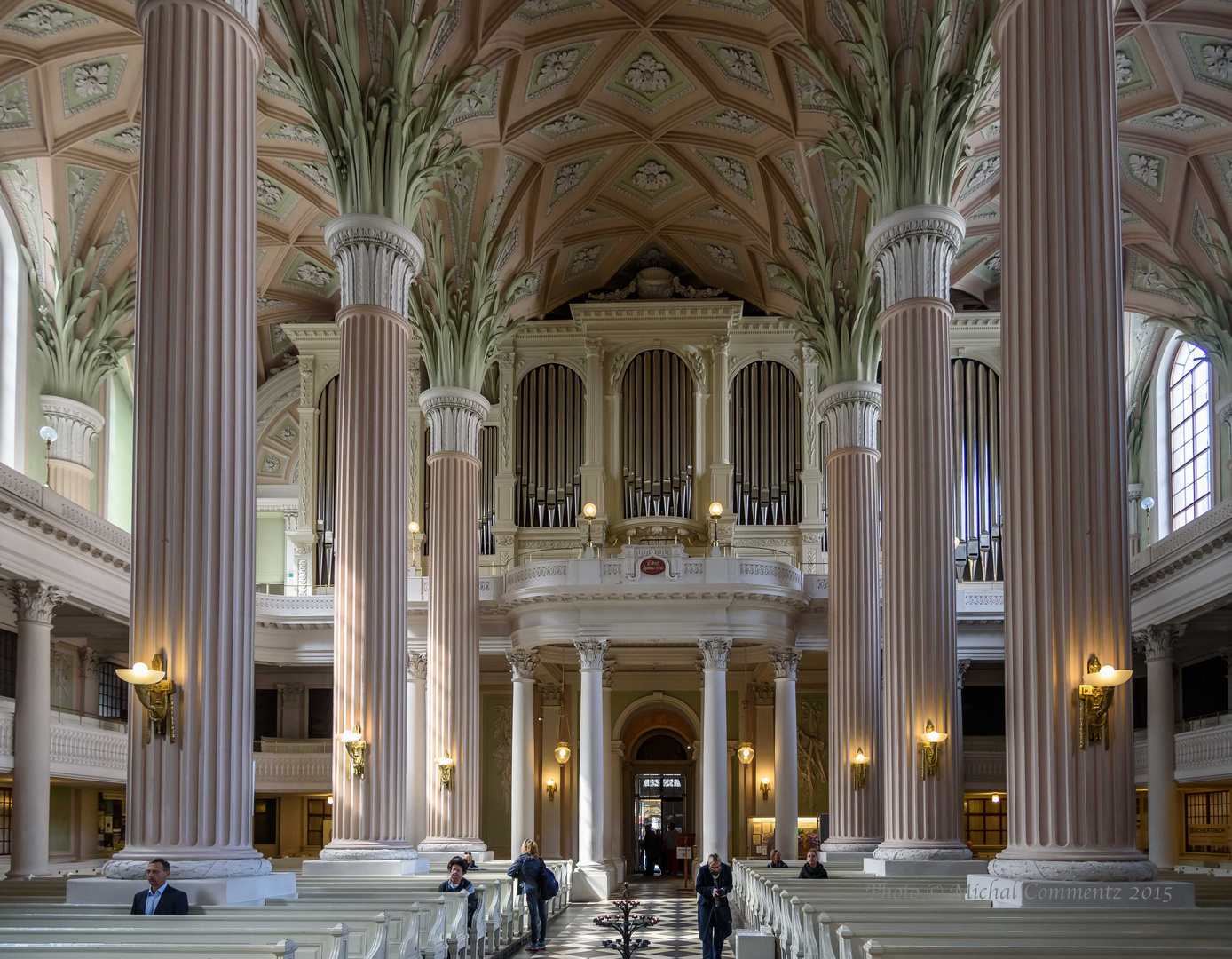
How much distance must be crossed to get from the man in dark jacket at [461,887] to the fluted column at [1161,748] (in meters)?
17.9

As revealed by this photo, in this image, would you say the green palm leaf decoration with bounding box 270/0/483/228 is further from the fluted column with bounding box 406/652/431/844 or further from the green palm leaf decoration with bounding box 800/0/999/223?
the fluted column with bounding box 406/652/431/844

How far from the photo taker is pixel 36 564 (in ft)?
81.9

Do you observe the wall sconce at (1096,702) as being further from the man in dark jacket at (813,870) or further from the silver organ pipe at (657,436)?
the silver organ pipe at (657,436)

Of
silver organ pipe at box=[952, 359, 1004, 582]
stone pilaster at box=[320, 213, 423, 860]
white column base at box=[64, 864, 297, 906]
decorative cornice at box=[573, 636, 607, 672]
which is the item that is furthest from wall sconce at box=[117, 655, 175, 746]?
silver organ pipe at box=[952, 359, 1004, 582]

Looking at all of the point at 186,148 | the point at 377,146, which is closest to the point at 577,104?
the point at 377,146

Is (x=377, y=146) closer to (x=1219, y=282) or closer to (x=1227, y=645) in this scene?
(x=1219, y=282)

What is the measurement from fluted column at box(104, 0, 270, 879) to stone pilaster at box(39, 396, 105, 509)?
1860cm

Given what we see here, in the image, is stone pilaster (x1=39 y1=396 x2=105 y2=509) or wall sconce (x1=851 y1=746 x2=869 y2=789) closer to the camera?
wall sconce (x1=851 y1=746 x2=869 y2=789)

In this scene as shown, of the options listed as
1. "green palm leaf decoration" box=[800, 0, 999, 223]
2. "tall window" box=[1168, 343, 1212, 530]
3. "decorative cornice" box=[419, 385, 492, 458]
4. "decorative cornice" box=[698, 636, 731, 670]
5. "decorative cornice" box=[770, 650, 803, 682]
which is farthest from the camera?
"decorative cornice" box=[770, 650, 803, 682]

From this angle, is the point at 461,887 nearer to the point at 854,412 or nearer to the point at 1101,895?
the point at 1101,895

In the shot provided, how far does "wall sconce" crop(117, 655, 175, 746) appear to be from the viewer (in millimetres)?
11867

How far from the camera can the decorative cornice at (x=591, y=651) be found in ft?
104

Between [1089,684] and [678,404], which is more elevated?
[678,404]

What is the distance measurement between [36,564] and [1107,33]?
65.4 feet
